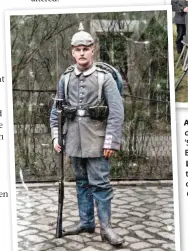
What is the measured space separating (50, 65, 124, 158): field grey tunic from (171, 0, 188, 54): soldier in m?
0.26

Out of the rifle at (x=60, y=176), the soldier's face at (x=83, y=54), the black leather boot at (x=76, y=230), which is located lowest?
the black leather boot at (x=76, y=230)

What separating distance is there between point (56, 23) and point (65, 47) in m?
0.09

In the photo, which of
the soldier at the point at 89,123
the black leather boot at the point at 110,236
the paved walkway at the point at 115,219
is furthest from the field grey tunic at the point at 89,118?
the black leather boot at the point at 110,236

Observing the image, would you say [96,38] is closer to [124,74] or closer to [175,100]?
[124,74]

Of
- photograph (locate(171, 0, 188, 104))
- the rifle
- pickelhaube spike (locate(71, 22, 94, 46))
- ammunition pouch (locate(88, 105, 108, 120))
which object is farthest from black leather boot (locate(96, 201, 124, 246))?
pickelhaube spike (locate(71, 22, 94, 46))

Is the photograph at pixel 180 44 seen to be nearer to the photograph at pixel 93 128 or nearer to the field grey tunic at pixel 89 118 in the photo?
the photograph at pixel 93 128

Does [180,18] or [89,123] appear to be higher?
[180,18]

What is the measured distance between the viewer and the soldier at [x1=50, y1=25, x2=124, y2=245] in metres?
1.36

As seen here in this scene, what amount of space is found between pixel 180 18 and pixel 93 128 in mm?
470

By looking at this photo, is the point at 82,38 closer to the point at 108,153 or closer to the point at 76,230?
the point at 108,153

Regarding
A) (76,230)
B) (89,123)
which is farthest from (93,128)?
(76,230)

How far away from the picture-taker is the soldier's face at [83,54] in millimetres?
1361

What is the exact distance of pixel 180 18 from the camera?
1360 millimetres

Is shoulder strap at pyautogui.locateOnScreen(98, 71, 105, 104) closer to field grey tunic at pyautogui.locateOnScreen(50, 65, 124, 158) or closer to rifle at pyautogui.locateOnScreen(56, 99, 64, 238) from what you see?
field grey tunic at pyautogui.locateOnScreen(50, 65, 124, 158)
